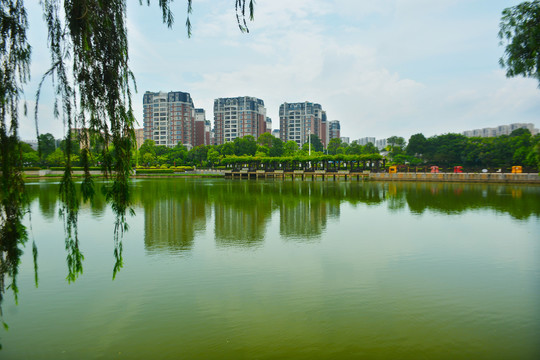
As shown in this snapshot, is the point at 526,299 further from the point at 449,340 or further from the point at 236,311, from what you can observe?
the point at 236,311

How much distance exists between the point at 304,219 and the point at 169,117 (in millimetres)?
120341

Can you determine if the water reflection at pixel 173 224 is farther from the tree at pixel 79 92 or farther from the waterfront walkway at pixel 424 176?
the waterfront walkway at pixel 424 176

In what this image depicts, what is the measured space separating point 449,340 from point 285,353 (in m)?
2.77

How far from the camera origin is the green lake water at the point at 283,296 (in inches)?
223

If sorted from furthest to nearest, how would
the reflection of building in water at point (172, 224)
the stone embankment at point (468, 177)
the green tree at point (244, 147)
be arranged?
1. the green tree at point (244, 147)
2. the stone embankment at point (468, 177)
3. the reflection of building in water at point (172, 224)

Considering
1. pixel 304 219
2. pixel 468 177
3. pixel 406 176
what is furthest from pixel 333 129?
pixel 304 219

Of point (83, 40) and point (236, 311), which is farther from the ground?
point (83, 40)

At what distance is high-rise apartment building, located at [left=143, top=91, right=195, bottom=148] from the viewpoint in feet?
422

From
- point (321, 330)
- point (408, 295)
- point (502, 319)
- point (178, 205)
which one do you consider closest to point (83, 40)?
point (321, 330)

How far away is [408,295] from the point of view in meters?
7.77

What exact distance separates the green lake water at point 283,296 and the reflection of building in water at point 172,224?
155 mm

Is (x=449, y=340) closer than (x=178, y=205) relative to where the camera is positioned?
Yes

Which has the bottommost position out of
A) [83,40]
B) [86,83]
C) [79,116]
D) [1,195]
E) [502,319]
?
[502,319]

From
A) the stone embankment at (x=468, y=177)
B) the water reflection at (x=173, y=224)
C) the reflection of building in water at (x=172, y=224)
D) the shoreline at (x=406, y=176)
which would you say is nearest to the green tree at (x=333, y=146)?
the shoreline at (x=406, y=176)
